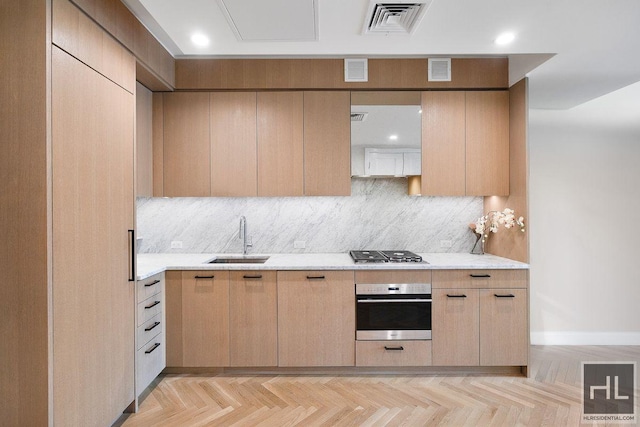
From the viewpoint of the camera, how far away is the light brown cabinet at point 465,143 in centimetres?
331

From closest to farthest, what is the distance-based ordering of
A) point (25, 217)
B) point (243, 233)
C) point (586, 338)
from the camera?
1. point (25, 217)
2. point (243, 233)
3. point (586, 338)

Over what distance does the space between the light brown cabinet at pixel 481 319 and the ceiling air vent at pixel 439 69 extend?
1.64 m

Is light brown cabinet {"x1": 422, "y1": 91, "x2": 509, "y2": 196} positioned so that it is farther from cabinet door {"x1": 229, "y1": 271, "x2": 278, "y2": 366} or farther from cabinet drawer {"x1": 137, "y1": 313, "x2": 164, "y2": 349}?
cabinet drawer {"x1": 137, "y1": 313, "x2": 164, "y2": 349}

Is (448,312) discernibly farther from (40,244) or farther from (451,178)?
(40,244)

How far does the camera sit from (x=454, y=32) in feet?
8.58

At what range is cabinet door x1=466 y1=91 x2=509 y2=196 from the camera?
3314 mm

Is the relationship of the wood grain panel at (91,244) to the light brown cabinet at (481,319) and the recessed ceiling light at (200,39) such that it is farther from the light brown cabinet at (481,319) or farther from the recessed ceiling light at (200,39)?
the light brown cabinet at (481,319)

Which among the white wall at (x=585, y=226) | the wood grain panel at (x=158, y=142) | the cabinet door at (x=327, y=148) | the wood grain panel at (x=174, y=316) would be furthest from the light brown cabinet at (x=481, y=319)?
the wood grain panel at (x=158, y=142)

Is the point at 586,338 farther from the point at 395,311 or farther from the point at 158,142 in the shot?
the point at 158,142

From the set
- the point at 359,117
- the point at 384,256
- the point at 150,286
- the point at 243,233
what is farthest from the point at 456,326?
the point at 150,286

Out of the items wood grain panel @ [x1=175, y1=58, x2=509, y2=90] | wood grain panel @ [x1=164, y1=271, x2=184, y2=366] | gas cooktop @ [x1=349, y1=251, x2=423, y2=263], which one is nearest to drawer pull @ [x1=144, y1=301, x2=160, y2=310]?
wood grain panel @ [x1=164, y1=271, x2=184, y2=366]

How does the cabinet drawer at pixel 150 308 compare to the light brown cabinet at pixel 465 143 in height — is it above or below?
below

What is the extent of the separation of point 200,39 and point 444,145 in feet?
7.04

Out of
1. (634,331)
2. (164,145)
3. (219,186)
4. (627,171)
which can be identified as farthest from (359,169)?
(634,331)
